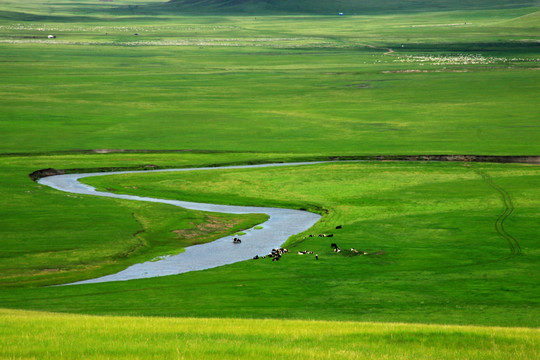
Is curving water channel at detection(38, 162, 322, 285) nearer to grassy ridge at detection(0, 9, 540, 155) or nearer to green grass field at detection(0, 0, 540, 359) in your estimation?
green grass field at detection(0, 0, 540, 359)

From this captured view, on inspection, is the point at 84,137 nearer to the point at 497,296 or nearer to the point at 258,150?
the point at 258,150

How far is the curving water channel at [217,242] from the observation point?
149 ft

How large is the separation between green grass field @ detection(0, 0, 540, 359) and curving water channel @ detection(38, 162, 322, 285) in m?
1.42

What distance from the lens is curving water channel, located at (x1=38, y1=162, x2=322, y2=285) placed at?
45375 millimetres

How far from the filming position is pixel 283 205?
6619cm

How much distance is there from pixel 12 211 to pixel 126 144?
36.9 m

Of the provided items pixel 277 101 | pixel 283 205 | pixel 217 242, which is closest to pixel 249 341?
pixel 217 242

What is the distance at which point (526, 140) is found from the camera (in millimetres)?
94500

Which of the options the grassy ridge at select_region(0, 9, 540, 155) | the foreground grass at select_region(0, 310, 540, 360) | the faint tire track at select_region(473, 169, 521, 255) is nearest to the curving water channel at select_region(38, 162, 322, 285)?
the faint tire track at select_region(473, 169, 521, 255)

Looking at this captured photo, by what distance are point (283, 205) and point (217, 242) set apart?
45.2 ft

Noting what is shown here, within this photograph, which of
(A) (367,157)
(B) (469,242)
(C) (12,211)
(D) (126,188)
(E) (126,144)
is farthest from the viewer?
(E) (126,144)

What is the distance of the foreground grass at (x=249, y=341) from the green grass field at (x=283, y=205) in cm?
9

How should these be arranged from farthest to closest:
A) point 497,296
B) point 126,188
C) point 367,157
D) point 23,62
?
point 23,62 → point 367,157 → point 126,188 → point 497,296

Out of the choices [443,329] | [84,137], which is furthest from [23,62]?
[443,329]
